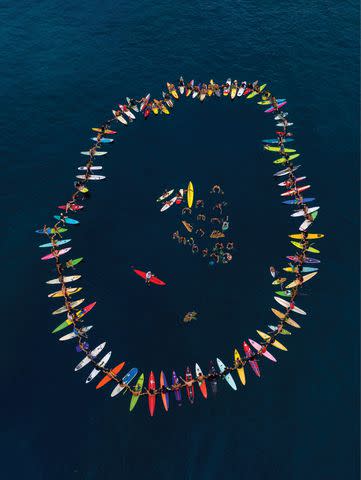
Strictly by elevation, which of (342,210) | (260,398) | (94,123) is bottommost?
(260,398)

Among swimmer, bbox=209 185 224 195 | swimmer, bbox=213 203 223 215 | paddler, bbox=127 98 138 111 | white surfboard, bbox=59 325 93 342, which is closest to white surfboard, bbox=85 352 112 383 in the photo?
white surfboard, bbox=59 325 93 342

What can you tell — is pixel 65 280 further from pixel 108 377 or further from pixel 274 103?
pixel 274 103

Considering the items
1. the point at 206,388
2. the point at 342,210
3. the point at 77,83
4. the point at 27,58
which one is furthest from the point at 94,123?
the point at 206,388

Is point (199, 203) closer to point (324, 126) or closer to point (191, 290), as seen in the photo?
point (191, 290)

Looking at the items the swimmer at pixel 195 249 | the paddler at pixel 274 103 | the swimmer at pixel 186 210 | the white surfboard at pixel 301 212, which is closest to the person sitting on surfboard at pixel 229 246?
the swimmer at pixel 195 249

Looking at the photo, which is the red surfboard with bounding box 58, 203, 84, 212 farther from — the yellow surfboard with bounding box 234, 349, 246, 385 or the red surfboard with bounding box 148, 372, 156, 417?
the yellow surfboard with bounding box 234, 349, 246, 385

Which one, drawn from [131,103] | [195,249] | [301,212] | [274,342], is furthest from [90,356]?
[131,103]

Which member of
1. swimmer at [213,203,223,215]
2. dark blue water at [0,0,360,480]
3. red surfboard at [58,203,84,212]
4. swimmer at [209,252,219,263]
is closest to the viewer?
dark blue water at [0,0,360,480]
